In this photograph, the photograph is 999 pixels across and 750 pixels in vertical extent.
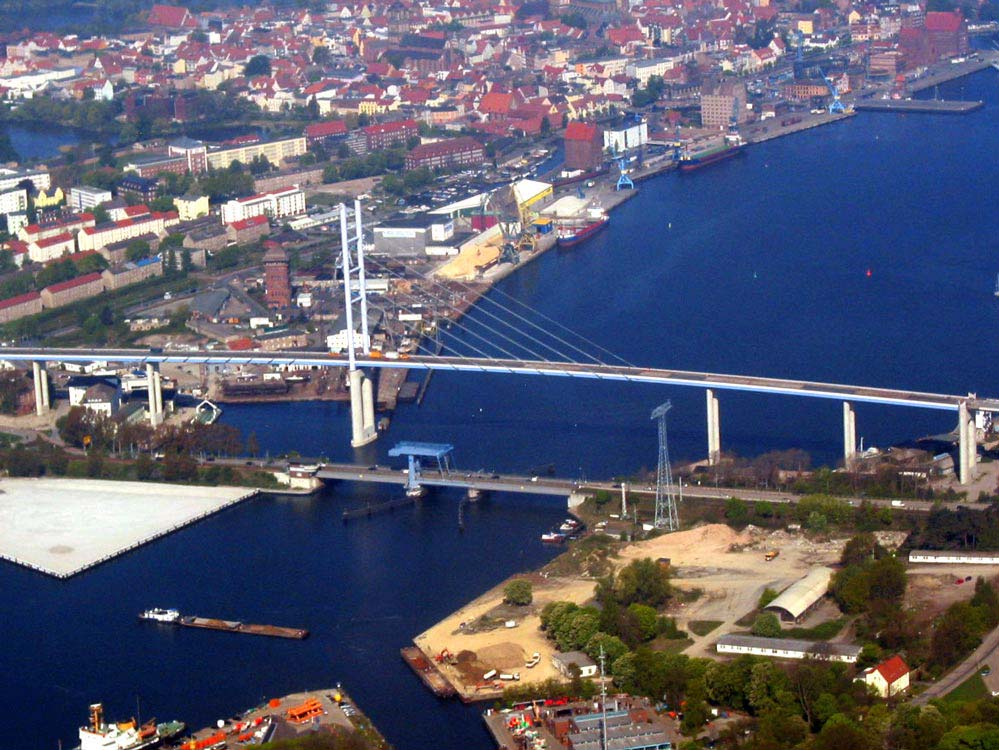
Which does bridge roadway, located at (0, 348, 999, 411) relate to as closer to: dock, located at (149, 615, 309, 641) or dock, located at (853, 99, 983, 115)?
dock, located at (149, 615, 309, 641)

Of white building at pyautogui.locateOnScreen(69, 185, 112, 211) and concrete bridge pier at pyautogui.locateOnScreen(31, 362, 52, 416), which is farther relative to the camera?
white building at pyautogui.locateOnScreen(69, 185, 112, 211)

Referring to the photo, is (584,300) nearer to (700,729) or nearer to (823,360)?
(823,360)

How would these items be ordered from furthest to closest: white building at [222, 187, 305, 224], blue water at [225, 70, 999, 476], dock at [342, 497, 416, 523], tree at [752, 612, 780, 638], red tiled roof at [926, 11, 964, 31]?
1. red tiled roof at [926, 11, 964, 31]
2. white building at [222, 187, 305, 224]
3. blue water at [225, 70, 999, 476]
4. dock at [342, 497, 416, 523]
5. tree at [752, 612, 780, 638]

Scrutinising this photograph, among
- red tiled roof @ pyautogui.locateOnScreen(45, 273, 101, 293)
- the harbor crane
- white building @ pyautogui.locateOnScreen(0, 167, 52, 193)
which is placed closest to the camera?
red tiled roof @ pyautogui.locateOnScreen(45, 273, 101, 293)

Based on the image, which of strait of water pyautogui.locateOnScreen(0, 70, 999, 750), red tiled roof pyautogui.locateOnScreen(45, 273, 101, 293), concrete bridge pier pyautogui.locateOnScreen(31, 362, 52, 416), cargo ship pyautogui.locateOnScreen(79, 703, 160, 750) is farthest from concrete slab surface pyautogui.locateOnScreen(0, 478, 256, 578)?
red tiled roof pyautogui.locateOnScreen(45, 273, 101, 293)

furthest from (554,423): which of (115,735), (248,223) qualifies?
(248,223)

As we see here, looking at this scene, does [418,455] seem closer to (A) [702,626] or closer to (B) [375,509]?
(B) [375,509]

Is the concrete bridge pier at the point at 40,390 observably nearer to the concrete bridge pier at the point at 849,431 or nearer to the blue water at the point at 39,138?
the concrete bridge pier at the point at 849,431
